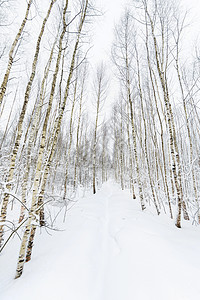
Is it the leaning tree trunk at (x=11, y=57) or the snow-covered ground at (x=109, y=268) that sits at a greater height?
the leaning tree trunk at (x=11, y=57)

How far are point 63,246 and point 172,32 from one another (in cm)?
751

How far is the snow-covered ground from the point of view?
4.70 ft

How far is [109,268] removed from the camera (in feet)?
6.62

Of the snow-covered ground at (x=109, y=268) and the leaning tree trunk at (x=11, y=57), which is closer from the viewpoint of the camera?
the snow-covered ground at (x=109, y=268)

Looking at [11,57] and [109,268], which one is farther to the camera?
[11,57]

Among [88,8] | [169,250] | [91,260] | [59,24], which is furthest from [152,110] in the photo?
[91,260]

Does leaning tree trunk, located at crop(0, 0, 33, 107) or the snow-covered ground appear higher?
leaning tree trunk, located at crop(0, 0, 33, 107)

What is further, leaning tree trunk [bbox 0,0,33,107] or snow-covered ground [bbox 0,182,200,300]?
leaning tree trunk [bbox 0,0,33,107]

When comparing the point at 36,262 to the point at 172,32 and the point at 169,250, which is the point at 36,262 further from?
the point at 172,32

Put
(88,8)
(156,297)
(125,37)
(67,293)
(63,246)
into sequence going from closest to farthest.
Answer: (156,297) < (67,293) < (63,246) < (88,8) < (125,37)

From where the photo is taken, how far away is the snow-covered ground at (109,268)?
143 centimetres

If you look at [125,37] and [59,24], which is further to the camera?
[125,37]

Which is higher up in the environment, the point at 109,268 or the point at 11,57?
the point at 11,57

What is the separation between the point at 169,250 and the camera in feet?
6.59
